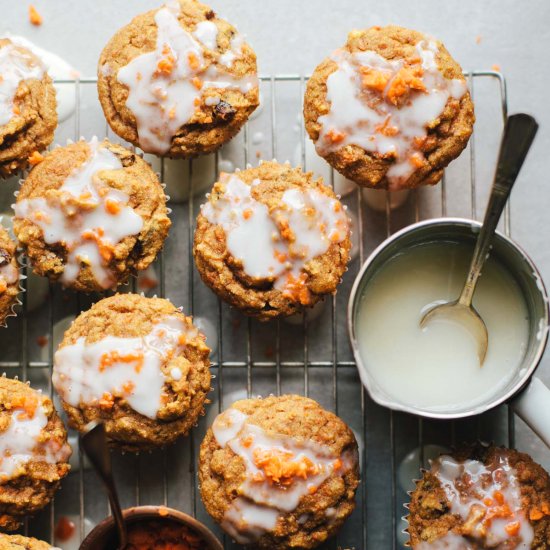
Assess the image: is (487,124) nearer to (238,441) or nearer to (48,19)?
(238,441)

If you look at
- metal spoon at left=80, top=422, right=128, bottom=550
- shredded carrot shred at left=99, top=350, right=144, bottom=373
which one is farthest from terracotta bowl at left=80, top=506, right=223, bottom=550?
shredded carrot shred at left=99, top=350, right=144, bottom=373

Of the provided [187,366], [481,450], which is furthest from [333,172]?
[481,450]

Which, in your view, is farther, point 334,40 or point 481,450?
point 334,40

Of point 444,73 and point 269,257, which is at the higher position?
point 444,73

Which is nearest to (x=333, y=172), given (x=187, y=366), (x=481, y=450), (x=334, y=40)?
A: (x=334, y=40)

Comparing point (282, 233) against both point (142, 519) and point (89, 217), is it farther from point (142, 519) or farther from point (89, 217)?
point (142, 519)

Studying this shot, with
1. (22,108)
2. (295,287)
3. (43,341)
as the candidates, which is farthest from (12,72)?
(295,287)

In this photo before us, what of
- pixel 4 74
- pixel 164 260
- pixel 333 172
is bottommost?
pixel 164 260
